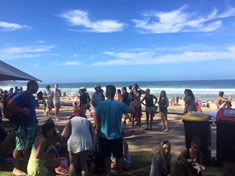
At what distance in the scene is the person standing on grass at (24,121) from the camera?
3.50 m

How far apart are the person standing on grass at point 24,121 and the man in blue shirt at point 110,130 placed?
121 cm

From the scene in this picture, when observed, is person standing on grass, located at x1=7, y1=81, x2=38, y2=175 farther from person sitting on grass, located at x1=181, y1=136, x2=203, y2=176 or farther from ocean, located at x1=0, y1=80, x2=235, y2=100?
ocean, located at x1=0, y1=80, x2=235, y2=100

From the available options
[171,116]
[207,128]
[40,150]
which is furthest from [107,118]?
[171,116]

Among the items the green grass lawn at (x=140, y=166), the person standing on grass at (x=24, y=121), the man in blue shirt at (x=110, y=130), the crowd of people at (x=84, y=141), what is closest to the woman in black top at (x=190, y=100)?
the green grass lawn at (x=140, y=166)

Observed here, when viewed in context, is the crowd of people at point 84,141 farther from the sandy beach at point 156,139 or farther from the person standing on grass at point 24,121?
the sandy beach at point 156,139

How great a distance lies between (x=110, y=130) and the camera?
133 inches

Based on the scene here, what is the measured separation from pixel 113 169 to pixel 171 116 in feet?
20.4

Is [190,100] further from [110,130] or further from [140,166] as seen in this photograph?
[110,130]

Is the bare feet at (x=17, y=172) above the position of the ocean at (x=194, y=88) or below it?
below

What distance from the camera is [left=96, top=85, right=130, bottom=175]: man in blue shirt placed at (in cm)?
337

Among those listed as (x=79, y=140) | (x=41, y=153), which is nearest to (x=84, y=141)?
(x=79, y=140)

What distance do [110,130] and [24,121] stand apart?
59.3 inches

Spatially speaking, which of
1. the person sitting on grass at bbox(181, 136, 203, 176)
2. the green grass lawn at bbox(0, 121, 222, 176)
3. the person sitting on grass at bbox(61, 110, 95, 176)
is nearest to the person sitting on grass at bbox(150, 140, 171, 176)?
the person sitting on grass at bbox(181, 136, 203, 176)

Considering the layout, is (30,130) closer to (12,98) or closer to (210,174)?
(12,98)
